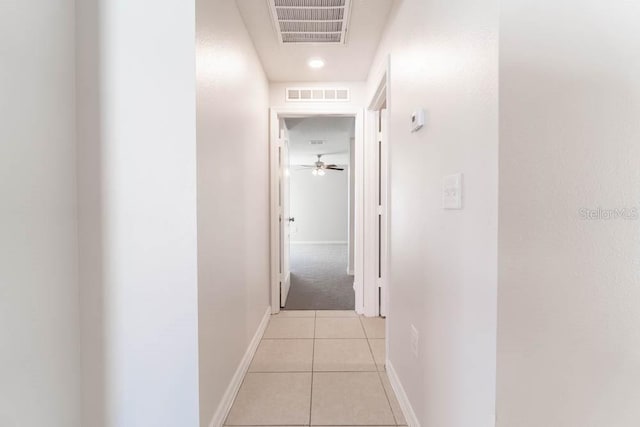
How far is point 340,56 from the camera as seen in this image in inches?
94.5

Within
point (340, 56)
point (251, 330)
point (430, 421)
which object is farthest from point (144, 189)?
point (340, 56)

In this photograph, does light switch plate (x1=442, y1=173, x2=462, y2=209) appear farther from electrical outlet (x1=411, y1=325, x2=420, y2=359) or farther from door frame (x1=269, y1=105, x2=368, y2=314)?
door frame (x1=269, y1=105, x2=368, y2=314)

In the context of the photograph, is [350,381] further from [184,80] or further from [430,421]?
[184,80]

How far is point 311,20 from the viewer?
193 centimetres

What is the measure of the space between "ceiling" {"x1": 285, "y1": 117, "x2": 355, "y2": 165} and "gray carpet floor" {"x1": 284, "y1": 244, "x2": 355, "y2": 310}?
2333mm

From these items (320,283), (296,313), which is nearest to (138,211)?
(296,313)

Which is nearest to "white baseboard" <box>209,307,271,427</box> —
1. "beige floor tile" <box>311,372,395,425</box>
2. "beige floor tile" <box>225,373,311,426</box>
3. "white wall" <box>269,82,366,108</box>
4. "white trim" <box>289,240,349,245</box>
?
"beige floor tile" <box>225,373,311,426</box>

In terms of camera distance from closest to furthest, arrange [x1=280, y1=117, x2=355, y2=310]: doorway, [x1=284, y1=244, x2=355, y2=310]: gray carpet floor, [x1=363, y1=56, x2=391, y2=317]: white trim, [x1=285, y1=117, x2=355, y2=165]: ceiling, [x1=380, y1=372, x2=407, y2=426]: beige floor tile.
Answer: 1. [x1=380, y1=372, x2=407, y2=426]: beige floor tile
2. [x1=363, y1=56, x2=391, y2=317]: white trim
3. [x1=284, y1=244, x2=355, y2=310]: gray carpet floor
4. [x1=280, y1=117, x2=355, y2=310]: doorway
5. [x1=285, y1=117, x2=355, y2=165]: ceiling

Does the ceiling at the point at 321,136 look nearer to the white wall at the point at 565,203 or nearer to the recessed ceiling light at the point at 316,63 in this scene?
the recessed ceiling light at the point at 316,63

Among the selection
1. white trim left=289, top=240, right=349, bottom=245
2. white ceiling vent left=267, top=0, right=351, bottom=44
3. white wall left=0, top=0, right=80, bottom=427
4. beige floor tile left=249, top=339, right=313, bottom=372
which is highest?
white ceiling vent left=267, top=0, right=351, bottom=44

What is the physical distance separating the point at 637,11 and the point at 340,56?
1.95 metres

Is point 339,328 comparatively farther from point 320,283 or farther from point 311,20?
point 311,20

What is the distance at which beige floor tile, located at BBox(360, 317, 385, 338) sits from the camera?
2461 mm

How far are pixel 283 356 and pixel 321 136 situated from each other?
148 inches
